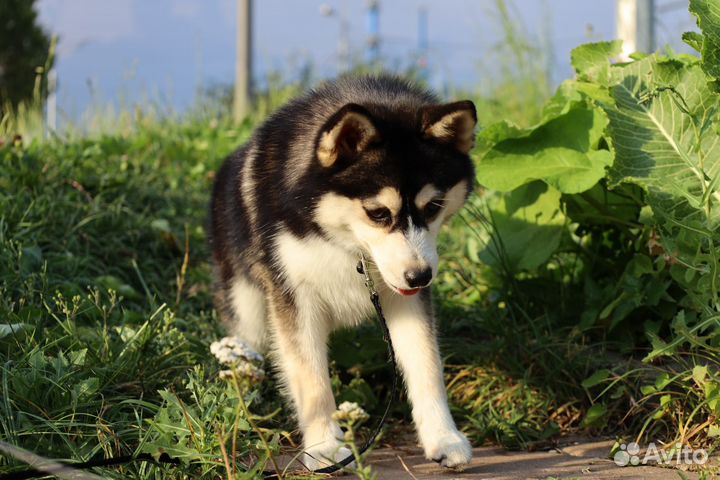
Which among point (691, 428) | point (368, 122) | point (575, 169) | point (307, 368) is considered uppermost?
point (368, 122)

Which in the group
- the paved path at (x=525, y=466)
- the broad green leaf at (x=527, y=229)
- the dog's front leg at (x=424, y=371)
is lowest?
the paved path at (x=525, y=466)

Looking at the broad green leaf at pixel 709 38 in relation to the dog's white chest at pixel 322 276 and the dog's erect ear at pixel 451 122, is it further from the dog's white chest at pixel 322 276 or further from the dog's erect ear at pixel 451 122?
the dog's white chest at pixel 322 276

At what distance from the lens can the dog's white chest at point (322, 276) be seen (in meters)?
2.98

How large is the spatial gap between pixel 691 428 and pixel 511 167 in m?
1.27

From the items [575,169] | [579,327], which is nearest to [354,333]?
[579,327]

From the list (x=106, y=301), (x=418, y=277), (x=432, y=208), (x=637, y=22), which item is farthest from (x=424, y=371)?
(x=637, y=22)

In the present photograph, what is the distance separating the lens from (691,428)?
2.95 m

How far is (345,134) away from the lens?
279 centimetres

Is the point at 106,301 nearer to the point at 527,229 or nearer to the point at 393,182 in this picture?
the point at 393,182

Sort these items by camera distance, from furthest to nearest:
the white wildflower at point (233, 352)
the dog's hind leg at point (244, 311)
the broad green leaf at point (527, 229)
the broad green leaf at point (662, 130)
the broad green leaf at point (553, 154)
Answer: the broad green leaf at point (527, 229) < the dog's hind leg at point (244, 311) < the broad green leaf at point (553, 154) < the broad green leaf at point (662, 130) < the white wildflower at point (233, 352)

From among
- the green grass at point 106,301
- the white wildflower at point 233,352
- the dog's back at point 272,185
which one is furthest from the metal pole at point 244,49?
the white wildflower at point 233,352

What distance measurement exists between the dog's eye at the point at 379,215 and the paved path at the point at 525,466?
0.88m

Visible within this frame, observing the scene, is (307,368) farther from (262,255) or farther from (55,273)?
(55,273)

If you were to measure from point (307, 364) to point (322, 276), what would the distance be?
1.11 feet
